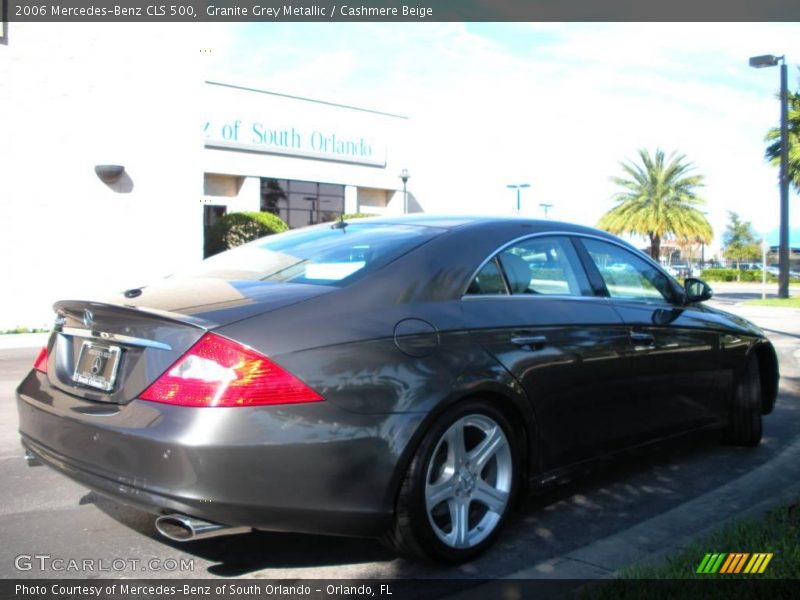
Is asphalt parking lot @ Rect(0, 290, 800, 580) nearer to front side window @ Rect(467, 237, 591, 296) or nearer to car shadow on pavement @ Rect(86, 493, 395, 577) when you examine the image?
car shadow on pavement @ Rect(86, 493, 395, 577)

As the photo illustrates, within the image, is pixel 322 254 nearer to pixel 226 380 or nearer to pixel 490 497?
pixel 226 380

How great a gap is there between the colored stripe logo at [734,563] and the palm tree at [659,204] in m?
37.3

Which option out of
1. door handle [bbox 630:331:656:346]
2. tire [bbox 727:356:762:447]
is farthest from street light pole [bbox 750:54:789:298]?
door handle [bbox 630:331:656:346]

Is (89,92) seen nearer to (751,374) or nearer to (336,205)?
(751,374)

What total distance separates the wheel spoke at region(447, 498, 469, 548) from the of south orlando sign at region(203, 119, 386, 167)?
84.1ft

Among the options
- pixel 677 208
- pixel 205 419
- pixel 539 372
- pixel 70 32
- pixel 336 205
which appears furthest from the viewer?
pixel 677 208

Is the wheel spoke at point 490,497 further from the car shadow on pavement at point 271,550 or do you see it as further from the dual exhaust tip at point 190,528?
the dual exhaust tip at point 190,528

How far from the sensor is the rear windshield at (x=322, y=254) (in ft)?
11.6

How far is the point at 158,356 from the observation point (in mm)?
2979

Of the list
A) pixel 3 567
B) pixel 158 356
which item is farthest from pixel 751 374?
pixel 3 567

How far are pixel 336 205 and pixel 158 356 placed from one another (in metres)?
29.7

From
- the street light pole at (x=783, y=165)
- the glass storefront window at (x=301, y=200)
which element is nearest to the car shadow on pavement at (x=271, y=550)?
the street light pole at (x=783, y=165)

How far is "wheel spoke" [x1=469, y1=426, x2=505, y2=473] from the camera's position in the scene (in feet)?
11.3

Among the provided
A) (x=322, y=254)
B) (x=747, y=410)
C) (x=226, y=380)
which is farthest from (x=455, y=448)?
(x=747, y=410)
